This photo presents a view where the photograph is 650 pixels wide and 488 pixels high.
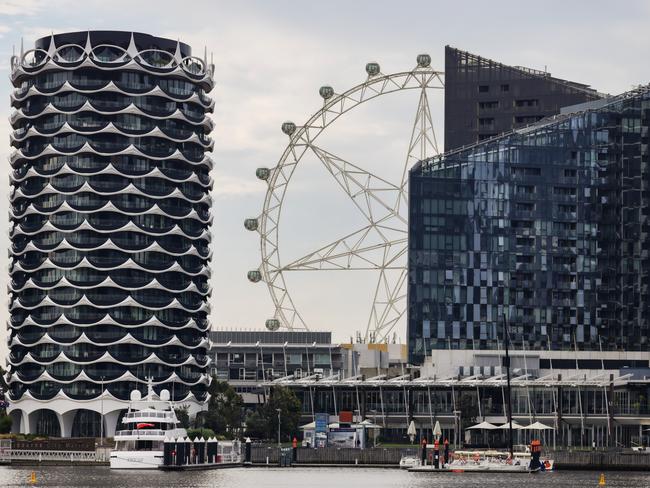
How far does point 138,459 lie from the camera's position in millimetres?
181000

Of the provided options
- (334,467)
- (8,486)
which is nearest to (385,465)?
(334,467)

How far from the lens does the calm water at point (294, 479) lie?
511 feet

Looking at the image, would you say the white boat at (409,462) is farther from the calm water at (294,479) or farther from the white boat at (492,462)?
the white boat at (492,462)

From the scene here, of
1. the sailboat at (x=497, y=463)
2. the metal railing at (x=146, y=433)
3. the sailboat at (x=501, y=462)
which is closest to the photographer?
the metal railing at (x=146, y=433)

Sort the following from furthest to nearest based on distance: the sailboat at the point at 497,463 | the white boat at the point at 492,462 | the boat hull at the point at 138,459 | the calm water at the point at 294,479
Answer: the white boat at the point at 492,462
the sailboat at the point at 497,463
the boat hull at the point at 138,459
the calm water at the point at 294,479

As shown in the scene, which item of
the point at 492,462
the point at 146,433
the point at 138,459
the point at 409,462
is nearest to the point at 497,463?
the point at 492,462

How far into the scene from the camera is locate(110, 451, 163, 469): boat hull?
180625 millimetres

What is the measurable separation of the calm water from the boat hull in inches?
71.1

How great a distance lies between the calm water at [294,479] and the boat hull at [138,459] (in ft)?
5.92

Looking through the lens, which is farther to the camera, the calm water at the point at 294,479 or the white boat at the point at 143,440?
the white boat at the point at 143,440

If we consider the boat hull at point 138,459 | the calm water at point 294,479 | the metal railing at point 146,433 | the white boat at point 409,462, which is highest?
the metal railing at point 146,433

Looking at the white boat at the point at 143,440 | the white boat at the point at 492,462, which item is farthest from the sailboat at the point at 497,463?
the white boat at the point at 143,440

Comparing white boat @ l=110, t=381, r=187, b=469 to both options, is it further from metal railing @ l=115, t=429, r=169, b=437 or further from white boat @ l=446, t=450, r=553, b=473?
white boat @ l=446, t=450, r=553, b=473

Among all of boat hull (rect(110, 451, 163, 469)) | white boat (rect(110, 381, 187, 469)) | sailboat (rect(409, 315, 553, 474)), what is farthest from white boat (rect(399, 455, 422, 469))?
boat hull (rect(110, 451, 163, 469))
